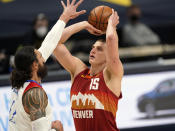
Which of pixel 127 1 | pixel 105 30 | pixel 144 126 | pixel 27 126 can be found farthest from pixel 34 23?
pixel 27 126

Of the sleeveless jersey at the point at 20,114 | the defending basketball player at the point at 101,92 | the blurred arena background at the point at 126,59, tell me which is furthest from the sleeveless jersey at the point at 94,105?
the blurred arena background at the point at 126,59

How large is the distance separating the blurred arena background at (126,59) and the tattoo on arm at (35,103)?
11.8ft

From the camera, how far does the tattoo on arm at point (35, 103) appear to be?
167 inches

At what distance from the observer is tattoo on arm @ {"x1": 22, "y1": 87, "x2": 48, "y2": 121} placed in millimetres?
4238

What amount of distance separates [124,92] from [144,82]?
40 centimetres

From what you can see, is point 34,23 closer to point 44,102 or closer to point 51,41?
point 51,41

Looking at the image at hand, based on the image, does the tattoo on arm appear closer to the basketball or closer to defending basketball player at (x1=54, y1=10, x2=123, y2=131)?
defending basketball player at (x1=54, y1=10, x2=123, y2=131)

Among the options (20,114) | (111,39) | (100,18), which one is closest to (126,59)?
(100,18)

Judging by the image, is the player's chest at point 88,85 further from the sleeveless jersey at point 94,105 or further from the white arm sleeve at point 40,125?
the white arm sleeve at point 40,125

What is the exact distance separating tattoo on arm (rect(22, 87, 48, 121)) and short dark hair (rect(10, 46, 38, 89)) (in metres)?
0.19

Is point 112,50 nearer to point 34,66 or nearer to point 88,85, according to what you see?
point 88,85

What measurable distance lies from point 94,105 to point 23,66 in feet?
3.28

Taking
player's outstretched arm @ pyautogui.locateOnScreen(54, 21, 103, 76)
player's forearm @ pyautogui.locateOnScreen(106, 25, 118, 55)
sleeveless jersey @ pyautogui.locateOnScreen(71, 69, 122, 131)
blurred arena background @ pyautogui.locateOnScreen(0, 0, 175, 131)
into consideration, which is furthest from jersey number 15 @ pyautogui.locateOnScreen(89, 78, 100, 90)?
blurred arena background @ pyautogui.locateOnScreen(0, 0, 175, 131)

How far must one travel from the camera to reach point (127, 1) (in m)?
9.98
